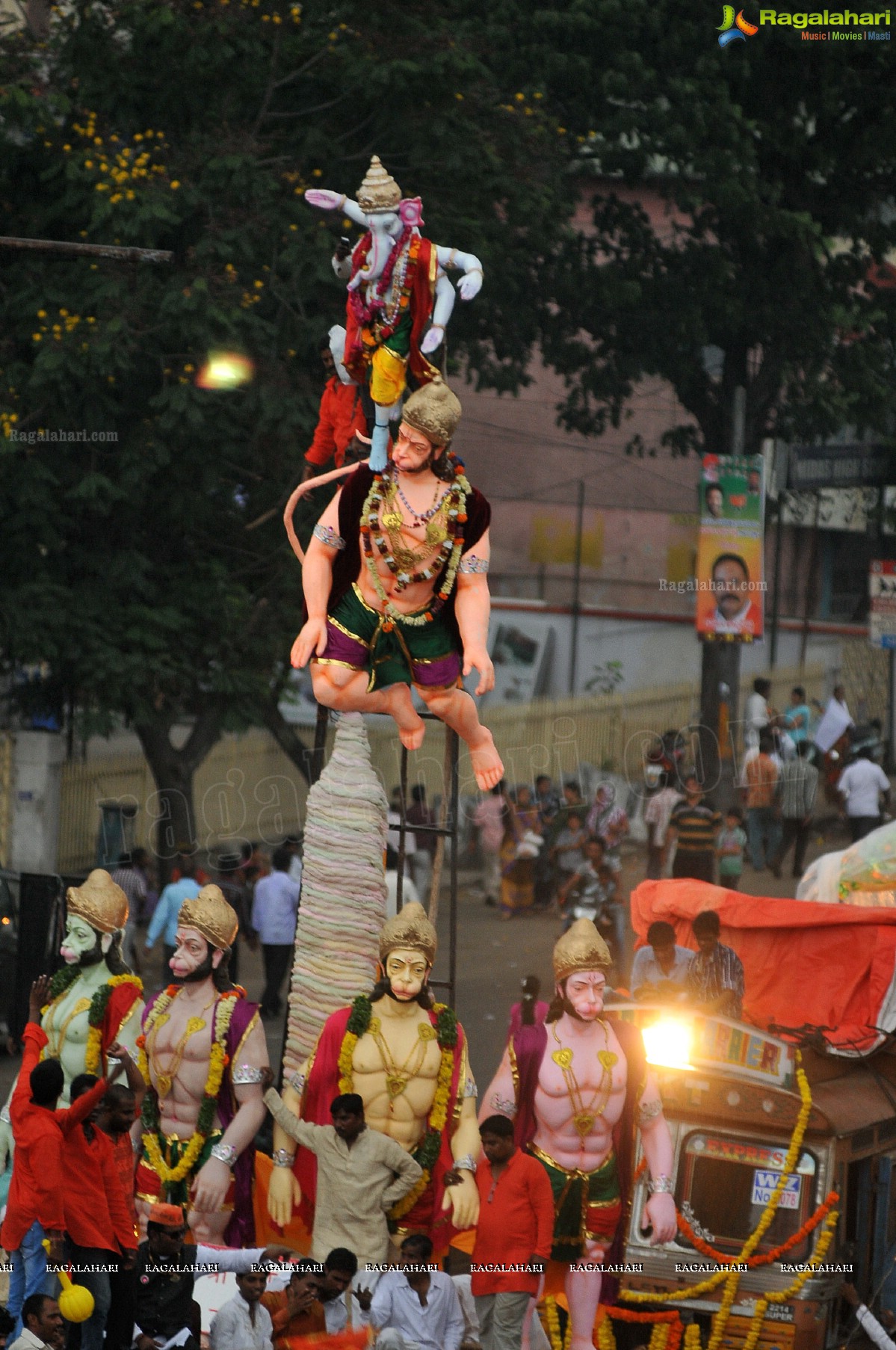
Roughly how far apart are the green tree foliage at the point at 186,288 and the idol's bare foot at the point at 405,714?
6802 millimetres

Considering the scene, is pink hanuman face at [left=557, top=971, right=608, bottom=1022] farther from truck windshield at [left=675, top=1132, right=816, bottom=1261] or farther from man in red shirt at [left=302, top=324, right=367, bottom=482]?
man in red shirt at [left=302, top=324, right=367, bottom=482]

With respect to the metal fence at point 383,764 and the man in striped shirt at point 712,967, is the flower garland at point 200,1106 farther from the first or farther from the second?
the metal fence at point 383,764

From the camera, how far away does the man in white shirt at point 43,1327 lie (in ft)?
22.0

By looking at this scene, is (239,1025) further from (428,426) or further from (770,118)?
(770,118)

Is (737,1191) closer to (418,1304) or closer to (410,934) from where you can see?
(418,1304)

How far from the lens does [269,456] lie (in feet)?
Answer: 53.1

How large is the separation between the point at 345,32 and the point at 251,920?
6.85 meters

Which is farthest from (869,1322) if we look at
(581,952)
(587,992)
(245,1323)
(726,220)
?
(726,220)

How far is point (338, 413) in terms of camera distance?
9.69m

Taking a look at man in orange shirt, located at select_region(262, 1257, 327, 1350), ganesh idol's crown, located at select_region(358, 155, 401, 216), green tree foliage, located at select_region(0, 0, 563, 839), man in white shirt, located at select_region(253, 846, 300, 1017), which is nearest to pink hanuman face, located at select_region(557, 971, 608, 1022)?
man in orange shirt, located at select_region(262, 1257, 327, 1350)

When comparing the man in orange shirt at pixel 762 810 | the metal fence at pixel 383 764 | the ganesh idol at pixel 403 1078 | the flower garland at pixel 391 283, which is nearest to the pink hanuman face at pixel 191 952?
the ganesh idol at pixel 403 1078

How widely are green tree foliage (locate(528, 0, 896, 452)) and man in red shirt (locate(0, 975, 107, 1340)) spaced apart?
14.1 metres

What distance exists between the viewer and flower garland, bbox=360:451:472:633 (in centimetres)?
833

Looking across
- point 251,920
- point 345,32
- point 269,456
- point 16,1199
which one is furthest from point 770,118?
point 16,1199
